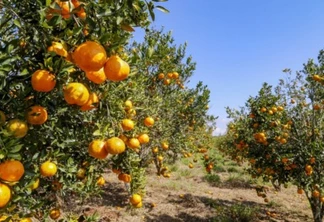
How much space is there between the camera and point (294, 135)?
691 centimetres

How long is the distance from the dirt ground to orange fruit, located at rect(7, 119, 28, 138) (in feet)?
15.7

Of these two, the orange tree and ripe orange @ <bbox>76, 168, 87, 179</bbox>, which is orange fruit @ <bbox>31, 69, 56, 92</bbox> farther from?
the orange tree

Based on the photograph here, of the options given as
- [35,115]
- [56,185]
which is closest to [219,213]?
[56,185]

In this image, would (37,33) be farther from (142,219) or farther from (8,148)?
(142,219)

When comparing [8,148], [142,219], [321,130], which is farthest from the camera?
[142,219]

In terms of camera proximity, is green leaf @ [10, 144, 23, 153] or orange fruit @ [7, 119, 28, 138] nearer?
green leaf @ [10, 144, 23, 153]

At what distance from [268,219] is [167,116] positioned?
15.1 ft

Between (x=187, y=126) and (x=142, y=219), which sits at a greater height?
(x=187, y=126)

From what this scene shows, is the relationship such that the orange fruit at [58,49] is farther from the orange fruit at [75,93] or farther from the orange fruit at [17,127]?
the orange fruit at [17,127]

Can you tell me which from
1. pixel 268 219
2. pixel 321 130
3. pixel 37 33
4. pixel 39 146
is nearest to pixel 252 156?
pixel 321 130

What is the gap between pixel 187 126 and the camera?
9.54 meters

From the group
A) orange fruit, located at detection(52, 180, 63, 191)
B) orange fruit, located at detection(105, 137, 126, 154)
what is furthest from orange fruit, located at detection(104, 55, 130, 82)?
orange fruit, located at detection(52, 180, 63, 191)

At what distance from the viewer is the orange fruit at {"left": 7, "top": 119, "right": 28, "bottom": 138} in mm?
1662

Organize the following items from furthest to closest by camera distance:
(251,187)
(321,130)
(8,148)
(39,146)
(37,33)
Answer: (251,187) < (321,130) < (39,146) < (37,33) < (8,148)
